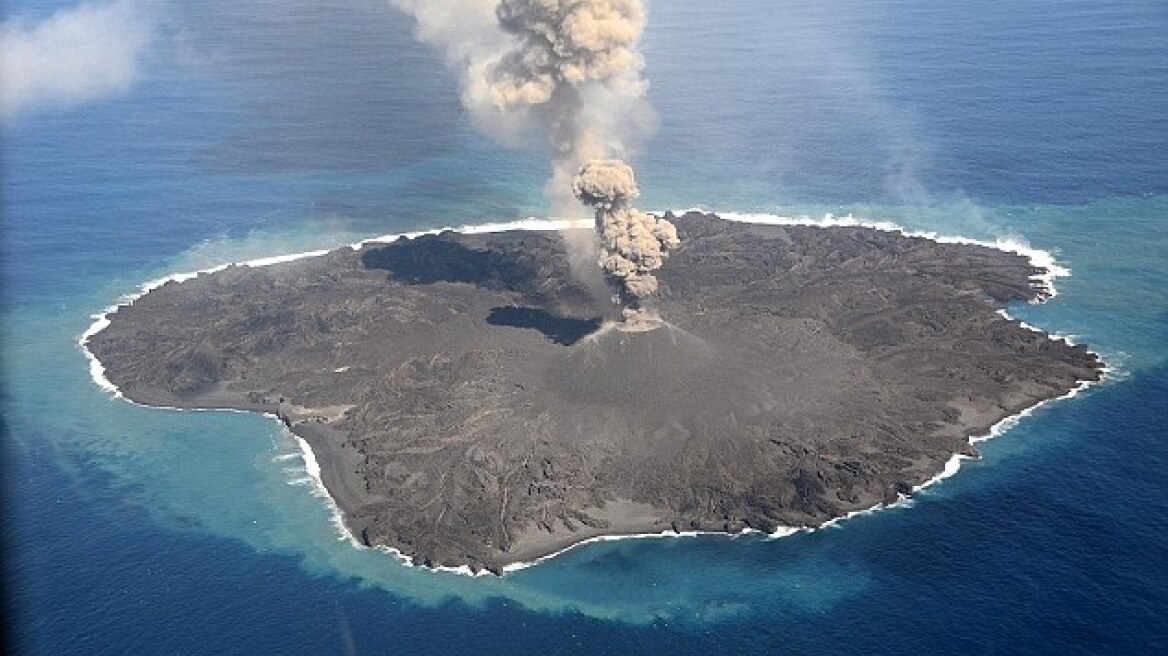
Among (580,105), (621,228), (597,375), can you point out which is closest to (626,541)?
(597,375)

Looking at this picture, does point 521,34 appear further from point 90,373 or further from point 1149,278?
point 1149,278

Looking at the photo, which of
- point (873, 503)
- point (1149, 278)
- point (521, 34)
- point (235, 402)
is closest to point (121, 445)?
point (235, 402)

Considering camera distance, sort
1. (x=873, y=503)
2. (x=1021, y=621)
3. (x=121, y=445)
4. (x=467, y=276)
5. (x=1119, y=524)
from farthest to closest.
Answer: (x=467, y=276) → (x=121, y=445) → (x=873, y=503) → (x=1119, y=524) → (x=1021, y=621)

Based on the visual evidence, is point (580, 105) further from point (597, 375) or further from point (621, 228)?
point (597, 375)

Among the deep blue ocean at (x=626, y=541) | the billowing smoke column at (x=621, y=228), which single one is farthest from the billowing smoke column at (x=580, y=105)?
the deep blue ocean at (x=626, y=541)

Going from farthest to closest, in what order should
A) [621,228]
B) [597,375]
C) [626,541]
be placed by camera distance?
[621,228], [597,375], [626,541]

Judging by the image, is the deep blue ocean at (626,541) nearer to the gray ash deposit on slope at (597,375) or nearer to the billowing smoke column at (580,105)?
the gray ash deposit on slope at (597,375)

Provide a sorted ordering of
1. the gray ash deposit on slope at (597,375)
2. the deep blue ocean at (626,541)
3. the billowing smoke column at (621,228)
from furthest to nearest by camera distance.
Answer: the billowing smoke column at (621,228)
the gray ash deposit on slope at (597,375)
the deep blue ocean at (626,541)
